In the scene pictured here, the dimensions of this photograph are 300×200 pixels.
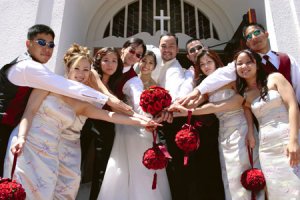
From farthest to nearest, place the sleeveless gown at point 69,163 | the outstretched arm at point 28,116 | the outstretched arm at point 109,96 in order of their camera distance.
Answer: the outstretched arm at point 109,96
the sleeveless gown at point 69,163
the outstretched arm at point 28,116

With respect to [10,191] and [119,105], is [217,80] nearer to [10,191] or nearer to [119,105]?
[119,105]

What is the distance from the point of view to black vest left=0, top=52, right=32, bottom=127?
2.32 meters

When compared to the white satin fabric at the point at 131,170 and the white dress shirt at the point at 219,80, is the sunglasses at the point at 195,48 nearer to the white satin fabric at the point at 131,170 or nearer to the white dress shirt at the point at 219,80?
the white dress shirt at the point at 219,80

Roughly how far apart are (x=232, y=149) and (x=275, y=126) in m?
0.42

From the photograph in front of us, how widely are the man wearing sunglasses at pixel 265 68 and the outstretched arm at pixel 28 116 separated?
115 cm

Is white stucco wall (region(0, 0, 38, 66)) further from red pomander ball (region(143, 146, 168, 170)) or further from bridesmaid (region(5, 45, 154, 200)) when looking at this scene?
red pomander ball (region(143, 146, 168, 170))

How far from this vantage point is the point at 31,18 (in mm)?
4164

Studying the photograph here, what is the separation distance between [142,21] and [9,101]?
12.7ft

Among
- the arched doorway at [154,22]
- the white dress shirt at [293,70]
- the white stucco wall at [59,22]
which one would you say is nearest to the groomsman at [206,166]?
the white dress shirt at [293,70]

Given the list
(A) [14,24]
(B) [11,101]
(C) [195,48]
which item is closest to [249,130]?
(C) [195,48]

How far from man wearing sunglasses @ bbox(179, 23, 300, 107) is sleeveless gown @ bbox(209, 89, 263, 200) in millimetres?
191

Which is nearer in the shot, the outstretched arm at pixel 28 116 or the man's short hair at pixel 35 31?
the outstretched arm at pixel 28 116

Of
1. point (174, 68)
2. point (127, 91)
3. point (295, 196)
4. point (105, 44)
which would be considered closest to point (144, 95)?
point (127, 91)

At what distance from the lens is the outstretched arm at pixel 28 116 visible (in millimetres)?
2160
